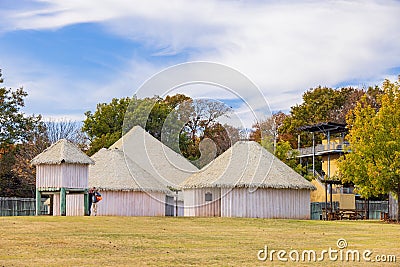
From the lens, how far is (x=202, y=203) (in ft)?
153

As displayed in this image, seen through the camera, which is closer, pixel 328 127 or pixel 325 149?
pixel 328 127

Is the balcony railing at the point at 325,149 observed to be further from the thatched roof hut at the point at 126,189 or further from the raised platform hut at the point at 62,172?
the raised platform hut at the point at 62,172

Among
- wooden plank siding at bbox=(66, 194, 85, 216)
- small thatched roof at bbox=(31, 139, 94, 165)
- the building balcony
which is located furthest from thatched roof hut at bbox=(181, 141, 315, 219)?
the building balcony

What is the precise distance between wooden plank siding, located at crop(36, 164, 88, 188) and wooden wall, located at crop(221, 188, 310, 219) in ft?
32.8

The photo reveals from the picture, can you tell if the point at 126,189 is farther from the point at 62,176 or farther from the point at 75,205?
the point at 62,176

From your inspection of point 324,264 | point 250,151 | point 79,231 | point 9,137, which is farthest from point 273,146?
point 324,264

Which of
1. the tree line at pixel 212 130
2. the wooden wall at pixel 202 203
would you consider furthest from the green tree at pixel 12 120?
the wooden wall at pixel 202 203

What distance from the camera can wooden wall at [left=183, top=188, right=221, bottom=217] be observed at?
4609 cm

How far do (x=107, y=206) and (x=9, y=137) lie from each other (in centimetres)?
2194

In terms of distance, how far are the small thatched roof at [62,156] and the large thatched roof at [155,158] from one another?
11.6 m

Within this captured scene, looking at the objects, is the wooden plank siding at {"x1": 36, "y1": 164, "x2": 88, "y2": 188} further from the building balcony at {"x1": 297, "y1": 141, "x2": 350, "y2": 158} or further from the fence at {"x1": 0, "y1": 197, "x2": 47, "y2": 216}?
the building balcony at {"x1": 297, "y1": 141, "x2": 350, "y2": 158}

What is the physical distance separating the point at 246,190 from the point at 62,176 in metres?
12.4

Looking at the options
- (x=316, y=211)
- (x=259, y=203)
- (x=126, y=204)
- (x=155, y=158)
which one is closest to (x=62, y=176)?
(x=126, y=204)

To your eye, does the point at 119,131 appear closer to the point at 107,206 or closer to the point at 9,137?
the point at 9,137
